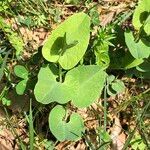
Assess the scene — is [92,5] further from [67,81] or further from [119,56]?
[67,81]

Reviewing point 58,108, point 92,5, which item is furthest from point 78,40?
point 92,5

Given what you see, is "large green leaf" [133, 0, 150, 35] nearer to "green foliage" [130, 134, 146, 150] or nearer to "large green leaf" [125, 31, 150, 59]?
"large green leaf" [125, 31, 150, 59]

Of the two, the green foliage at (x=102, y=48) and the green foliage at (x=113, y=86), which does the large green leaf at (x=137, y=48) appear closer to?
the green foliage at (x=102, y=48)

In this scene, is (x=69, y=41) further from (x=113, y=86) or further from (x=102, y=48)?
(x=113, y=86)

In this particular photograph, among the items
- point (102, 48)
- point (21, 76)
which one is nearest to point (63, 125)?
point (21, 76)

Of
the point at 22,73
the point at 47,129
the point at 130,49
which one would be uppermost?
the point at 22,73

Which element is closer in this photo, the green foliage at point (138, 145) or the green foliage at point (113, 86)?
the green foliage at point (138, 145)

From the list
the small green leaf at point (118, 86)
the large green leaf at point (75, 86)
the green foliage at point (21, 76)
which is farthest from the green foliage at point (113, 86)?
the green foliage at point (21, 76)
